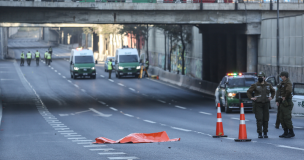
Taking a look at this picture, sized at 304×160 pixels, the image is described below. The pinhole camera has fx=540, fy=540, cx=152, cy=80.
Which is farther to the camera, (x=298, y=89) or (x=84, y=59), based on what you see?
(x=84, y=59)

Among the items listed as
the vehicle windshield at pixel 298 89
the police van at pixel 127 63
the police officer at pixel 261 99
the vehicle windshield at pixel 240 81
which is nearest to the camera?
the police officer at pixel 261 99

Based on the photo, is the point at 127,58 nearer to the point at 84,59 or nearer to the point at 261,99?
the point at 84,59

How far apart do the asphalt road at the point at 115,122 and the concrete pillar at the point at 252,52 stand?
10.8ft

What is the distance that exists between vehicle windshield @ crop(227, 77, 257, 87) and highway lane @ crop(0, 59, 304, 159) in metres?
1.48

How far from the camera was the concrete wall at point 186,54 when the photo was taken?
152 ft

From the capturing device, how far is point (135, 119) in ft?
72.6

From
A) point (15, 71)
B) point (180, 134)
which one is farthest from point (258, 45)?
point (15, 71)

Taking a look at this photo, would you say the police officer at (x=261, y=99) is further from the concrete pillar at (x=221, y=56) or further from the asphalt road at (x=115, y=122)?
the concrete pillar at (x=221, y=56)

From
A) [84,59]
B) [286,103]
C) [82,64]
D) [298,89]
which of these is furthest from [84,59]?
[286,103]

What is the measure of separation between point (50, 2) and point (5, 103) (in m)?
6.61

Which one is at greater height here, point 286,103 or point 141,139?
point 286,103

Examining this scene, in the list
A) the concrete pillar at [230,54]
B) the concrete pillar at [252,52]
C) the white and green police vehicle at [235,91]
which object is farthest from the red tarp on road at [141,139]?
the concrete pillar at [230,54]

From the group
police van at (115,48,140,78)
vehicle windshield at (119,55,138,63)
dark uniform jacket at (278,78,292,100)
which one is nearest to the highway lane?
police van at (115,48,140,78)

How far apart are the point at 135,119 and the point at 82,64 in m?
26.3
